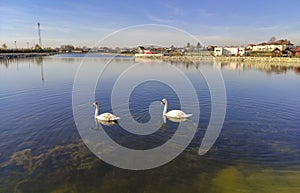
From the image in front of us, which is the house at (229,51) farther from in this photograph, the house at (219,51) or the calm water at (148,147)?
the calm water at (148,147)

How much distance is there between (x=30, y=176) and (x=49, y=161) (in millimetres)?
1090

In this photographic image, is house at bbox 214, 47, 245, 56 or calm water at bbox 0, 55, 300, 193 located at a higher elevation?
house at bbox 214, 47, 245, 56

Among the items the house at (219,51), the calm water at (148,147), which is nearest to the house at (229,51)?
the house at (219,51)

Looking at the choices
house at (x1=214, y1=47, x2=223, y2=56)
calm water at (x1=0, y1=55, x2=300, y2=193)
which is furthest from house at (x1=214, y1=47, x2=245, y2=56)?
calm water at (x1=0, y1=55, x2=300, y2=193)

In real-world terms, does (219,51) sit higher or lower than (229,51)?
lower

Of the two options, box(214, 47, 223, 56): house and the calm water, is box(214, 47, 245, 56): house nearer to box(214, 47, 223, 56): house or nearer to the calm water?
box(214, 47, 223, 56): house

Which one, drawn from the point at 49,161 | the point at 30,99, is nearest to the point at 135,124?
the point at 49,161

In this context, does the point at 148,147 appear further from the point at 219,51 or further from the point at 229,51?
the point at 229,51

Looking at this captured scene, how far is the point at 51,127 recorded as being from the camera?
12.4 m

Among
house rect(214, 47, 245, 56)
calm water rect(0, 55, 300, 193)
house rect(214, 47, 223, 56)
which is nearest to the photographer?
calm water rect(0, 55, 300, 193)

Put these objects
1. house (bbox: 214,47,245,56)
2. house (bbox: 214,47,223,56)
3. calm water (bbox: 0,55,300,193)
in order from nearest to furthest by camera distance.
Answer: calm water (bbox: 0,55,300,193) → house (bbox: 214,47,245,56) → house (bbox: 214,47,223,56)

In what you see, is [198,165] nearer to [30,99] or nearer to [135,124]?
[135,124]

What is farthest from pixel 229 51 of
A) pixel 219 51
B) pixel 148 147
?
pixel 148 147

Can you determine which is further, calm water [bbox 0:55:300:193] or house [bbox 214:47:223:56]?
house [bbox 214:47:223:56]
